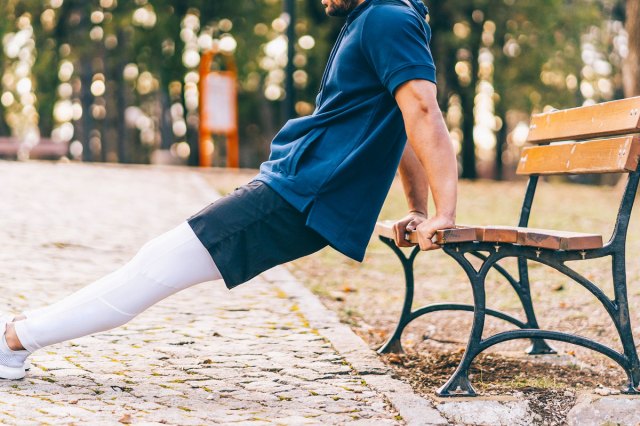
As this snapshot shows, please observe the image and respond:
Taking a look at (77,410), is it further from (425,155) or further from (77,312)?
(425,155)

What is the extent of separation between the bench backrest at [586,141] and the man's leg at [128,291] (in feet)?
5.78

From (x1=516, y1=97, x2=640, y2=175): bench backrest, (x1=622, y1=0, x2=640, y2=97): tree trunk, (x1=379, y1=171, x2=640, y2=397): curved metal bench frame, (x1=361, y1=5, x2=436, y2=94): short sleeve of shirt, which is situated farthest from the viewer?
(x1=622, y1=0, x2=640, y2=97): tree trunk

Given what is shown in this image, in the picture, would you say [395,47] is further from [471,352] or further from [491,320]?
[491,320]

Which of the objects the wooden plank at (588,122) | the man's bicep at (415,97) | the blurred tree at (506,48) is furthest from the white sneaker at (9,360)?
the blurred tree at (506,48)

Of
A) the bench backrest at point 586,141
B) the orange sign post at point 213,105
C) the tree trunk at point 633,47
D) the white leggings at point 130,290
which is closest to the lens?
the white leggings at point 130,290

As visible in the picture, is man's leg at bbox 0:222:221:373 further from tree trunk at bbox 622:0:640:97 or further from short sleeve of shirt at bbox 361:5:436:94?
tree trunk at bbox 622:0:640:97

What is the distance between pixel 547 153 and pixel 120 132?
30230 millimetres

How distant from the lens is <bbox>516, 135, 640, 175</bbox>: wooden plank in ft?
13.5

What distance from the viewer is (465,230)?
3.93 meters

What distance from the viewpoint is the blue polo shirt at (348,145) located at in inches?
149

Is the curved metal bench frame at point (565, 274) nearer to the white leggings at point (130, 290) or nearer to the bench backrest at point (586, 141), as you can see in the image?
the bench backrest at point (586, 141)

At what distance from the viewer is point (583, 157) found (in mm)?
4676

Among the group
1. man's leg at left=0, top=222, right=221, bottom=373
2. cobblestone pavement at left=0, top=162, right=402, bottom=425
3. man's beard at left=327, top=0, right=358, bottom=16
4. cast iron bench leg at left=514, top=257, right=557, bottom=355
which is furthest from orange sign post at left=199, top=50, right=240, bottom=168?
man's beard at left=327, top=0, right=358, bottom=16

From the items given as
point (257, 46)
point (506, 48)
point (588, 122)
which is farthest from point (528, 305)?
point (506, 48)
